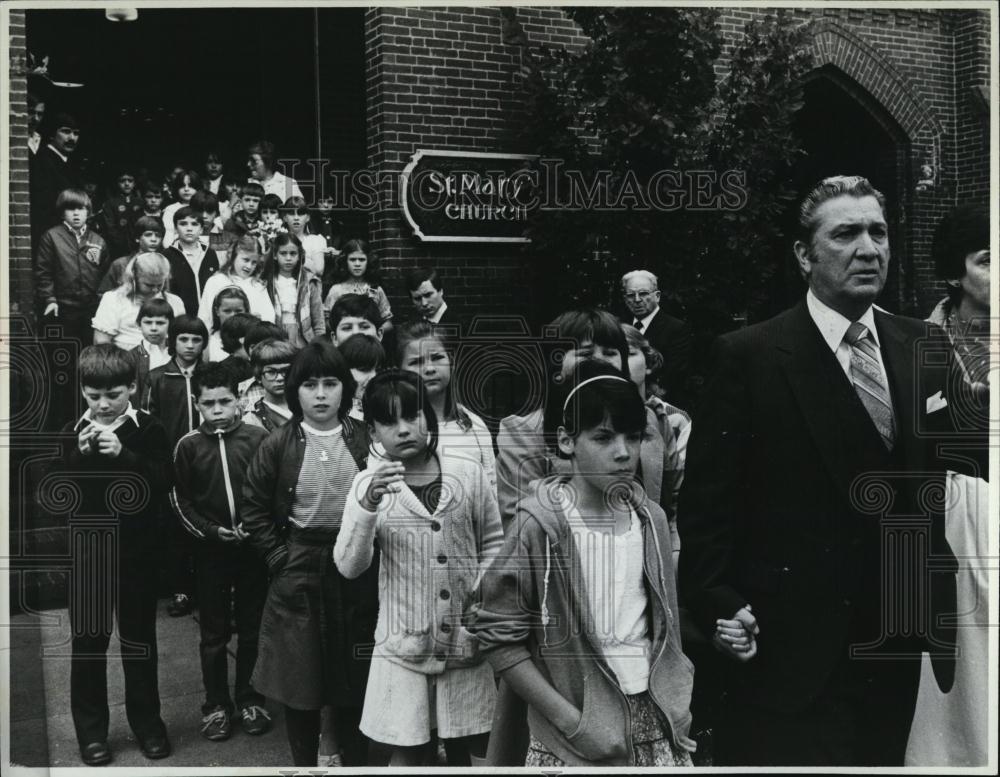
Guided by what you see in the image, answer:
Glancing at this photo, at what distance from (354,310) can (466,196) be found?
72 centimetres

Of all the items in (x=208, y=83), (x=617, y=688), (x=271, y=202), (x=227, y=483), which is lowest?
(x=617, y=688)

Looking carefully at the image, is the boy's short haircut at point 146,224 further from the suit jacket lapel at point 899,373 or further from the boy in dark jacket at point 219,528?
the suit jacket lapel at point 899,373

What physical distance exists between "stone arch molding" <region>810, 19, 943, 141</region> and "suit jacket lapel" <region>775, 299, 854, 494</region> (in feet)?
6.54

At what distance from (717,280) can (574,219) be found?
0.70 meters

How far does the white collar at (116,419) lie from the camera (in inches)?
183

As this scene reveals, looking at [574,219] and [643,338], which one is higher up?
[574,219]

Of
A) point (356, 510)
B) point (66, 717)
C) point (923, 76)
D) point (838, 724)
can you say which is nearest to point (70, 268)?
→ point (356, 510)

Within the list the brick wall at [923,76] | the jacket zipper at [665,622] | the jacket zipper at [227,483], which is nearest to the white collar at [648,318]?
the jacket zipper at [665,622]

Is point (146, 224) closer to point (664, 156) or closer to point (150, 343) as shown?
point (150, 343)

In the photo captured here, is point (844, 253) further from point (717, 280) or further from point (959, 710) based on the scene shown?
point (959, 710)

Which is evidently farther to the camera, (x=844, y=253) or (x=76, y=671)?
(x=76, y=671)

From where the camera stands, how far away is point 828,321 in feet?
14.1

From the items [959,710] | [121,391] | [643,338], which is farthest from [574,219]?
[959,710]

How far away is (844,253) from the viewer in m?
4.35
